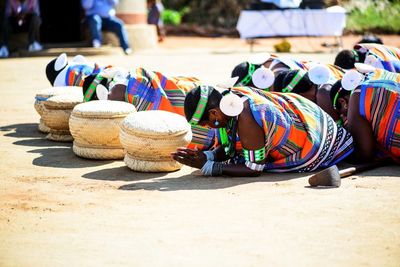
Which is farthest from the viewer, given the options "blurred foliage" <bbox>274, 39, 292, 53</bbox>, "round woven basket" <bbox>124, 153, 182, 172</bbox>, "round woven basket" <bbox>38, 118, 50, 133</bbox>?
"blurred foliage" <bbox>274, 39, 292, 53</bbox>

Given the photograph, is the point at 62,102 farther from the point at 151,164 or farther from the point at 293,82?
the point at 293,82

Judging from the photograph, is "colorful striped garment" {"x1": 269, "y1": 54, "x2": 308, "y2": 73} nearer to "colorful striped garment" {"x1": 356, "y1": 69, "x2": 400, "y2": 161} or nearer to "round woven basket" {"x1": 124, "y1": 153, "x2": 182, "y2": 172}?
"colorful striped garment" {"x1": 356, "y1": 69, "x2": 400, "y2": 161}

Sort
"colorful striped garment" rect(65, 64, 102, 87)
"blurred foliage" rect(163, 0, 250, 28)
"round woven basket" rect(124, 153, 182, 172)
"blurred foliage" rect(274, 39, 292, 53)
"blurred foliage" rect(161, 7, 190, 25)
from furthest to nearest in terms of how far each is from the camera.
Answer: "blurred foliage" rect(161, 7, 190, 25) < "blurred foliage" rect(163, 0, 250, 28) < "blurred foliage" rect(274, 39, 292, 53) < "colorful striped garment" rect(65, 64, 102, 87) < "round woven basket" rect(124, 153, 182, 172)

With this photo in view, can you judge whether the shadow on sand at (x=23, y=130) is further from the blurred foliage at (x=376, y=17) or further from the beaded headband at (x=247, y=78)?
the blurred foliage at (x=376, y=17)

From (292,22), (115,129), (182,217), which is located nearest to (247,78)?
(115,129)

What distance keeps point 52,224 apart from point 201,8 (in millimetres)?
22615

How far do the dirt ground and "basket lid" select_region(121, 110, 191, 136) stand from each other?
1.17ft

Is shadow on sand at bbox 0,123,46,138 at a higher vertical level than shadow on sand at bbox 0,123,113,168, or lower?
lower

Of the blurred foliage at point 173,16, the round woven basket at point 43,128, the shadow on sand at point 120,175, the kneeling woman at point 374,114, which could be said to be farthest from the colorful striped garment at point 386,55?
the blurred foliage at point 173,16

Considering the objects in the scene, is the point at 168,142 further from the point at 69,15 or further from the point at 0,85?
the point at 69,15

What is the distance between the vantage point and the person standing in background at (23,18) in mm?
16156

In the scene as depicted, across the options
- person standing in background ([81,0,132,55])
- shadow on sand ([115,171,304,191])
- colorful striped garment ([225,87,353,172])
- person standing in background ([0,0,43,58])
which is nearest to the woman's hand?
shadow on sand ([115,171,304,191])

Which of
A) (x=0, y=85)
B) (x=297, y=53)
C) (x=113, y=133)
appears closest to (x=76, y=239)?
(x=113, y=133)

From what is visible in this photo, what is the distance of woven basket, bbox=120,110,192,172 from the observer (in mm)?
5828
